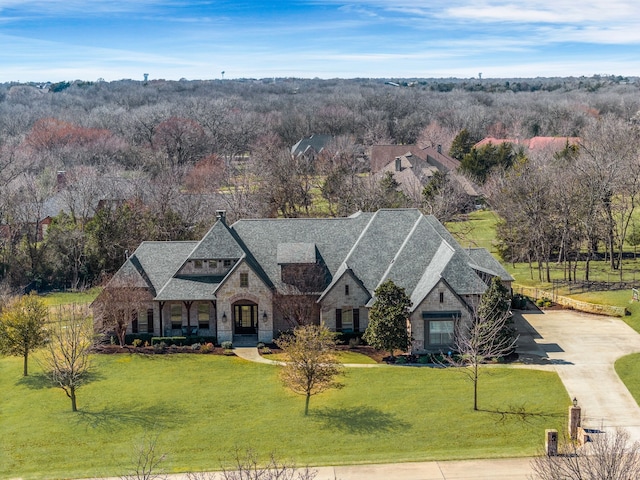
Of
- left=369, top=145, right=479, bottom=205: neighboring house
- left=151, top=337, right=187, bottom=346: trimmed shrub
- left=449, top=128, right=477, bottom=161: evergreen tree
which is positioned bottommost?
left=151, top=337, right=187, bottom=346: trimmed shrub

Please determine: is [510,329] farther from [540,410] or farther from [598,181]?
[598,181]

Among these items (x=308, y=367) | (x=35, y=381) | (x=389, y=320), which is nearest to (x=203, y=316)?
(x=35, y=381)

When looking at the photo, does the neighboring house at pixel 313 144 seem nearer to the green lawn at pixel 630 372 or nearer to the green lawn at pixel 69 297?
the green lawn at pixel 69 297

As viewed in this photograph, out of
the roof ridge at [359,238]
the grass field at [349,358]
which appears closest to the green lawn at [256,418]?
the grass field at [349,358]

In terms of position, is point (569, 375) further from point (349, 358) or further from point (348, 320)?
point (348, 320)

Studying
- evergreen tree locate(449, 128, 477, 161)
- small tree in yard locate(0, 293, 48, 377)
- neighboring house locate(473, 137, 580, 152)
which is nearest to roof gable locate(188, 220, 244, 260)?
small tree in yard locate(0, 293, 48, 377)

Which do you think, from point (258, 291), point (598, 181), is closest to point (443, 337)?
point (258, 291)

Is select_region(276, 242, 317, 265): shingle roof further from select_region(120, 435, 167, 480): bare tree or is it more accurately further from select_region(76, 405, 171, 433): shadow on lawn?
select_region(120, 435, 167, 480): bare tree
